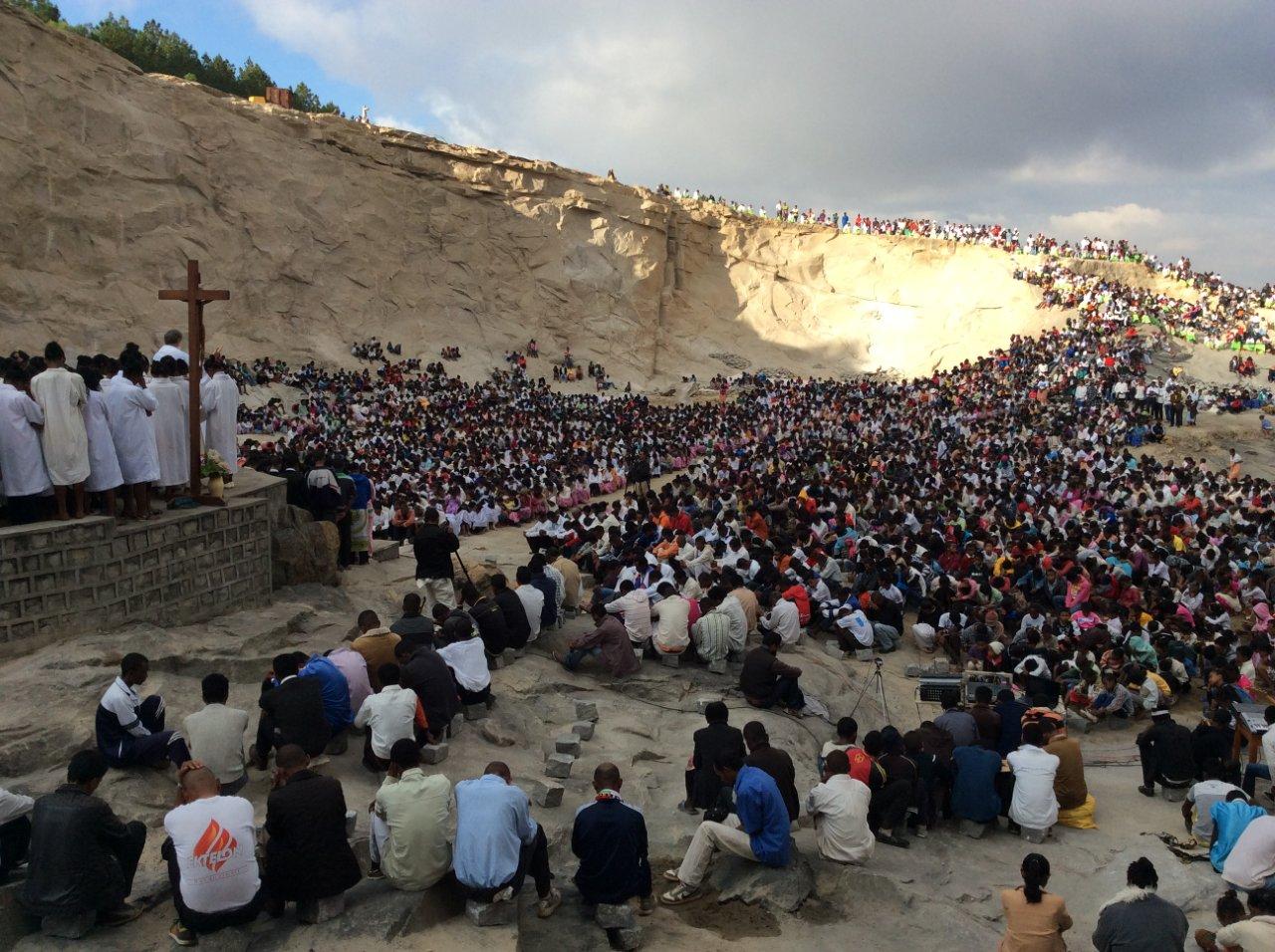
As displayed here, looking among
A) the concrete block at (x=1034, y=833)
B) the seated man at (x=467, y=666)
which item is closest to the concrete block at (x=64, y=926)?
the seated man at (x=467, y=666)

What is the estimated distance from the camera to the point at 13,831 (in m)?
4.92

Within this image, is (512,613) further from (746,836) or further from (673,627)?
(746,836)

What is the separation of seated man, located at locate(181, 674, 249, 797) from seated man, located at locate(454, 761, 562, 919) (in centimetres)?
163

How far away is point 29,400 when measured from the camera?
276 inches

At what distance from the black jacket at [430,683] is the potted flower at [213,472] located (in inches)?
119

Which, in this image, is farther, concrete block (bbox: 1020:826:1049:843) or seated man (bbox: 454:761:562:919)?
concrete block (bbox: 1020:826:1049:843)

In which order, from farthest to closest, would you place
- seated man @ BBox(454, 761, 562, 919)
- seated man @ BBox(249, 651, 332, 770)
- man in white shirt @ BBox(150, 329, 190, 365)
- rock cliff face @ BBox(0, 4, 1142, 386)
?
rock cliff face @ BBox(0, 4, 1142, 386), man in white shirt @ BBox(150, 329, 190, 365), seated man @ BBox(249, 651, 332, 770), seated man @ BBox(454, 761, 562, 919)

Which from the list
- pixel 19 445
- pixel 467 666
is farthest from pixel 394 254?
pixel 467 666

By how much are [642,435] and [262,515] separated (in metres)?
17.1

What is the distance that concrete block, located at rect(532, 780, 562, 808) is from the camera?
6.70 meters

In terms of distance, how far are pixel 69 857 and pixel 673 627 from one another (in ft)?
20.3

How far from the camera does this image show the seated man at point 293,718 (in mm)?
6164

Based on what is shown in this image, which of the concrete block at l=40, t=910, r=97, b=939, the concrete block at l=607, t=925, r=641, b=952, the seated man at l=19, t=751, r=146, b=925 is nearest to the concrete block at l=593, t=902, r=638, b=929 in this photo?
the concrete block at l=607, t=925, r=641, b=952

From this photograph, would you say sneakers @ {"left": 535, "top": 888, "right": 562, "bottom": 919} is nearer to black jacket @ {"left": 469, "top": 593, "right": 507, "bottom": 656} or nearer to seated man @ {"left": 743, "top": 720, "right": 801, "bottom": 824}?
seated man @ {"left": 743, "top": 720, "right": 801, "bottom": 824}
